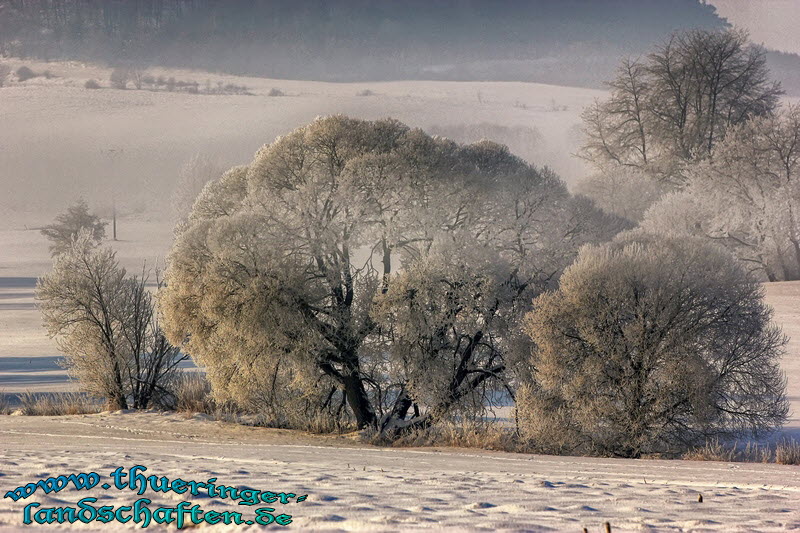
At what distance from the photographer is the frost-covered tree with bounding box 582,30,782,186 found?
48.5 metres

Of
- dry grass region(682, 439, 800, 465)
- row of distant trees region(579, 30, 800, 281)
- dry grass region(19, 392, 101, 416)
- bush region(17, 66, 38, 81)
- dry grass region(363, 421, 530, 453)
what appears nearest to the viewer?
dry grass region(682, 439, 800, 465)

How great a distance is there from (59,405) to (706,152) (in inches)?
1340

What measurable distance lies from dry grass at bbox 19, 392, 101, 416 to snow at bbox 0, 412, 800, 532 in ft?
18.3

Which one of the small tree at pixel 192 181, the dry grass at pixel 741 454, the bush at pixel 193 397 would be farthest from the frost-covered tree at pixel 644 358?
the small tree at pixel 192 181

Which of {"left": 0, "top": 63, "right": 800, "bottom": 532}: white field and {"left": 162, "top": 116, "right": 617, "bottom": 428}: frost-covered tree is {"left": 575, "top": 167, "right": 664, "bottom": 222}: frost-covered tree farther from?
{"left": 162, "top": 116, "right": 617, "bottom": 428}: frost-covered tree

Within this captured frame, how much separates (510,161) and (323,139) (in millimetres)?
4341

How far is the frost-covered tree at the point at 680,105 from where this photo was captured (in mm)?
48500

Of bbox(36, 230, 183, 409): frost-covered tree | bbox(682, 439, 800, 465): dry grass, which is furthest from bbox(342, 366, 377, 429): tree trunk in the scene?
bbox(682, 439, 800, 465): dry grass

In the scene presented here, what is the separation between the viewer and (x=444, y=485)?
934 cm

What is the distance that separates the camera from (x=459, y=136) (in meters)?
137

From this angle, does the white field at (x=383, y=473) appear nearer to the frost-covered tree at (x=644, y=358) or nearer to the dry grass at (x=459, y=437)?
the dry grass at (x=459, y=437)

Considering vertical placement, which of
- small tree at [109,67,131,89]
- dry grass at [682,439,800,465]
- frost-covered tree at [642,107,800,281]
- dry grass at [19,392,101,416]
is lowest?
dry grass at [682,439,800,465]

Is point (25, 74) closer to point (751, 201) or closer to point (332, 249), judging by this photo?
point (751, 201)

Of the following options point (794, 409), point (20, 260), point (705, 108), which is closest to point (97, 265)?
point (794, 409)
